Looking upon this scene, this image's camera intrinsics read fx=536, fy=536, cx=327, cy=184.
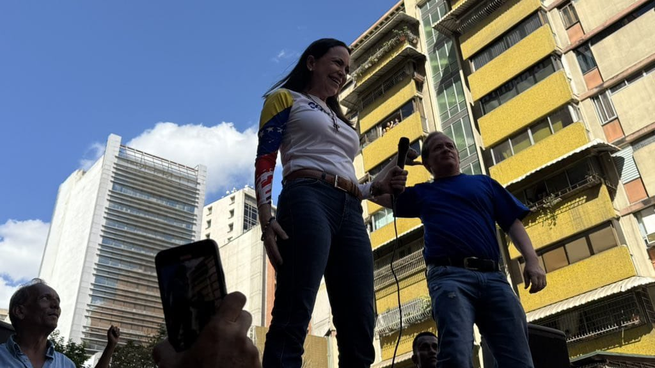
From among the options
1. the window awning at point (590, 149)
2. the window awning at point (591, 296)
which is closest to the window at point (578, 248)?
the window awning at point (591, 296)

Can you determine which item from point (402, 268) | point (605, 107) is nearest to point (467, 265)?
point (605, 107)

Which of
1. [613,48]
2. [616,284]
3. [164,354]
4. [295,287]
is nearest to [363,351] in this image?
[295,287]

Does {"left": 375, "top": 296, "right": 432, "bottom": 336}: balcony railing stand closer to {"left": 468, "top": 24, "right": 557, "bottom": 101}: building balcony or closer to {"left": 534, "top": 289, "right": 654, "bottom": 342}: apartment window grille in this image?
{"left": 534, "top": 289, "right": 654, "bottom": 342}: apartment window grille

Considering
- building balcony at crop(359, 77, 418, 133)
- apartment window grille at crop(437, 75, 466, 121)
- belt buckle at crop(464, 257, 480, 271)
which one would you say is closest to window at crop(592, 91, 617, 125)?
apartment window grille at crop(437, 75, 466, 121)

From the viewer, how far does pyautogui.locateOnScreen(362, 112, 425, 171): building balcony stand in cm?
2517

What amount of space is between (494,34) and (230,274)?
37572mm

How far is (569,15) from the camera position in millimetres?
20953

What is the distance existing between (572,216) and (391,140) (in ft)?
33.5

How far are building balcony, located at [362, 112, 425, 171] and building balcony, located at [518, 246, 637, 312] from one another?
370 inches

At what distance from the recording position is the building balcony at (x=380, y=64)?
2684 centimetres

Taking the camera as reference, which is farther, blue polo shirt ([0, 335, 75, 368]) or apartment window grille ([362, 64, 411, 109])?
apartment window grille ([362, 64, 411, 109])

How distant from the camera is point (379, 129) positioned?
2784 cm

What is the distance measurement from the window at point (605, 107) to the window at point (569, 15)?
136 inches

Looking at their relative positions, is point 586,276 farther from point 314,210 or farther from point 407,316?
point 314,210
